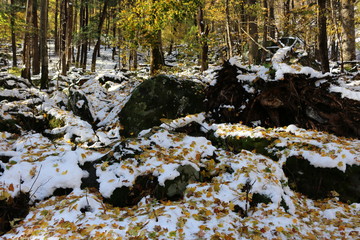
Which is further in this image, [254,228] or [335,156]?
[335,156]

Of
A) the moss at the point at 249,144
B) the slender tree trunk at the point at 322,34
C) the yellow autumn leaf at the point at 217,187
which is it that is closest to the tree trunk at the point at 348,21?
the slender tree trunk at the point at 322,34

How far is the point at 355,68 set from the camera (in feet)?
35.7

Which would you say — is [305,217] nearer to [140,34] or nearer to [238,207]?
[238,207]

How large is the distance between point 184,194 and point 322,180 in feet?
9.06

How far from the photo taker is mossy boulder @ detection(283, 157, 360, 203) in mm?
4176

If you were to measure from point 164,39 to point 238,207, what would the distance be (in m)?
25.9

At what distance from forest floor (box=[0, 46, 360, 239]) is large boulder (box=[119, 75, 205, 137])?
6.74 ft

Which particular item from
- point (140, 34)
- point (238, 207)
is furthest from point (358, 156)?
point (140, 34)

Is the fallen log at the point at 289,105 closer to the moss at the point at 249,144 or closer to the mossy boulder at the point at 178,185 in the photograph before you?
the moss at the point at 249,144

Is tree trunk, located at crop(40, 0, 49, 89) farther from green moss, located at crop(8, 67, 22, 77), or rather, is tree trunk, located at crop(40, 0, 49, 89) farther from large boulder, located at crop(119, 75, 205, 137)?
large boulder, located at crop(119, 75, 205, 137)

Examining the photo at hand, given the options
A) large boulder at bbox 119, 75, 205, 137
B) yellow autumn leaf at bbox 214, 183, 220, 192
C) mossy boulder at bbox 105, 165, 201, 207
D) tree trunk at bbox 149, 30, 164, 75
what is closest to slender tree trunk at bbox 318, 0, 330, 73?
large boulder at bbox 119, 75, 205, 137

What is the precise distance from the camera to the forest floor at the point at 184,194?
9.57 feet

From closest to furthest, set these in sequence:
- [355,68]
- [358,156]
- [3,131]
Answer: [358,156], [3,131], [355,68]

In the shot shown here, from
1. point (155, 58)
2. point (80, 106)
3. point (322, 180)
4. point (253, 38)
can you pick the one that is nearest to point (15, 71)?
point (80, 106)
